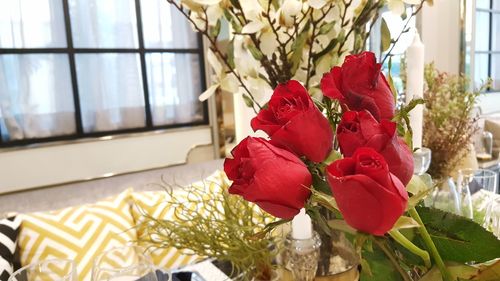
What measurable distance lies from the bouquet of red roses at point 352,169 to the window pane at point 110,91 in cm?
285

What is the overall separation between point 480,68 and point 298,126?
3737 millimetres

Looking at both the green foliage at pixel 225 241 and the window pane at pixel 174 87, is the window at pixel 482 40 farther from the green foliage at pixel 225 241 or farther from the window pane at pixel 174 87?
the green foliage at pixel 225 241

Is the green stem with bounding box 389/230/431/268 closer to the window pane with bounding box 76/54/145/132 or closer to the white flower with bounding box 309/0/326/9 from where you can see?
the white flower with bounding box 309/0/326/9

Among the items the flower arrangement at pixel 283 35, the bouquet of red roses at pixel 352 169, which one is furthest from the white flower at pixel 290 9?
the bouquet of red roses at pixel 352 169

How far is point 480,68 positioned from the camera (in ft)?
11.3

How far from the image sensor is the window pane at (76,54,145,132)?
2.90m

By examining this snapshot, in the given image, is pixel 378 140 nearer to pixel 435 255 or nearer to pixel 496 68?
pixel 435 255

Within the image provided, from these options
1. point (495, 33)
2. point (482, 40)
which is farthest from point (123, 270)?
point (495, 33)

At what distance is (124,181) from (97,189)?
111 mm

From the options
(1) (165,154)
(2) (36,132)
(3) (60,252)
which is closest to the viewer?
(3) (60,252)

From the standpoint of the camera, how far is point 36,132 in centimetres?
273

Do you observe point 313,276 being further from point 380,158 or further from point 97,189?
point 97,189

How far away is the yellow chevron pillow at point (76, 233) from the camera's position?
1.25m

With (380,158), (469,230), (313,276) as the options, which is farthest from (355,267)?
(380,158)
